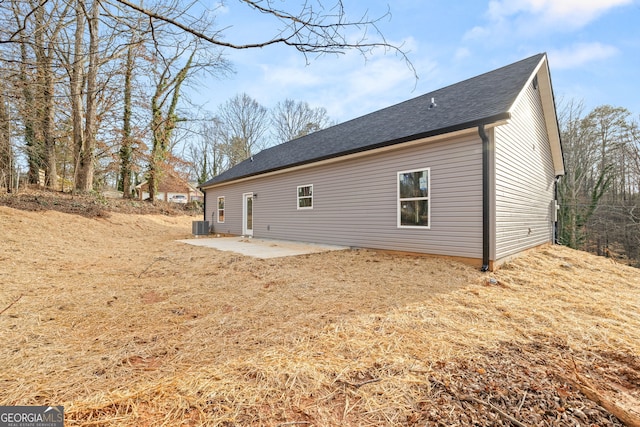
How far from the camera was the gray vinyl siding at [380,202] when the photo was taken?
18.0 feet

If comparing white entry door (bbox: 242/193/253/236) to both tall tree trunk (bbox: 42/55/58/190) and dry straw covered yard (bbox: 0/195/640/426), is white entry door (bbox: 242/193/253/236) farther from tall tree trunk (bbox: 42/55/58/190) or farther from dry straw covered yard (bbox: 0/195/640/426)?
dry straw covered yard (bbox: 0/195/640/426)

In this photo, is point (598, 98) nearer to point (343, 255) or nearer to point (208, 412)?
point (343, 255)

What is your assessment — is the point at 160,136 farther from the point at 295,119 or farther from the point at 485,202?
the point at 485,202

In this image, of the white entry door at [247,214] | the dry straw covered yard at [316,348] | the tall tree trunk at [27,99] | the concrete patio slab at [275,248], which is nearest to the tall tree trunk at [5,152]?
the tall tree trunk at [27,99]

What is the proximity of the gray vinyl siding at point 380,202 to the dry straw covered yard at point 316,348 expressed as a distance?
1292 mm

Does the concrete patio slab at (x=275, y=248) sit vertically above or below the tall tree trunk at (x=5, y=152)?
below

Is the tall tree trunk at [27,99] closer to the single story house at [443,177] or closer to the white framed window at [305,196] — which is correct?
the single story house at [443,177]

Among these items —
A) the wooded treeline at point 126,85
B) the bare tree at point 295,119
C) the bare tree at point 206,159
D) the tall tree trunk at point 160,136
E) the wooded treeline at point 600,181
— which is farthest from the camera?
the bare tree at point 206,159

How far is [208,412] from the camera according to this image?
147cm

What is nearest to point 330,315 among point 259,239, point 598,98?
point 259,239

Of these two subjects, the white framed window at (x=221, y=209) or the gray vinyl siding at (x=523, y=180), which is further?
the white framed window at (x=221, y=209)

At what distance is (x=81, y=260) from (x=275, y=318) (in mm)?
5303

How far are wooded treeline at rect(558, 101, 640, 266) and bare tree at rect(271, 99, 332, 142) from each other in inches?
640

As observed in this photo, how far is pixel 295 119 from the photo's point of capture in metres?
24.6
